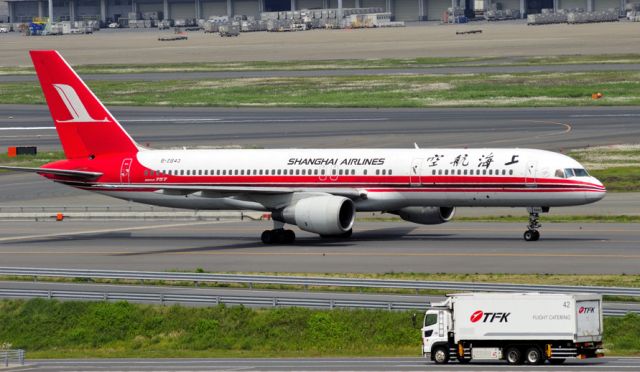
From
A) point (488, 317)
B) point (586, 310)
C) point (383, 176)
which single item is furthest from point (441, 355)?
point (383, 176)

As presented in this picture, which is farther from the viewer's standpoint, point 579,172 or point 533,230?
point 533,230

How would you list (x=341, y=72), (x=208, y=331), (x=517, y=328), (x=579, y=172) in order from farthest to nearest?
(x=341, y=72) < (x=579, y=172) < (x=208, y=331) < (x=517, y=328)

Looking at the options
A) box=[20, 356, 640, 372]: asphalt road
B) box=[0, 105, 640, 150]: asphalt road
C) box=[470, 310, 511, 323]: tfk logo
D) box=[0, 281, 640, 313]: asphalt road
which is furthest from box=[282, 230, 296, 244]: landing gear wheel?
box=[0, 105, 640, 150]: asphalt road

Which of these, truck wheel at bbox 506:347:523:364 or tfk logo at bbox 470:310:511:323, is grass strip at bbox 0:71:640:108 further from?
truck wheel at bbox 506:347:523:364

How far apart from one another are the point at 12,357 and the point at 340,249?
2216cm

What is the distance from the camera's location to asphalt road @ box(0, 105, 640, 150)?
102125 millimetres

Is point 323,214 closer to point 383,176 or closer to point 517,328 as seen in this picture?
point 383,176

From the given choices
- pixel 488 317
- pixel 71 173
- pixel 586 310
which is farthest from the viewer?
pixel 71 173

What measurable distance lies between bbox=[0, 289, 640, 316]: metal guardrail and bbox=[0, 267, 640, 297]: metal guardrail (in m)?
1.41

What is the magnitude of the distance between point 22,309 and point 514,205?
24.1 m

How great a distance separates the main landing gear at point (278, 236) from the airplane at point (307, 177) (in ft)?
0.17

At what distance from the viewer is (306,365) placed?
39.7 m

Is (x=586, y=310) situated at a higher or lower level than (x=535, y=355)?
higher

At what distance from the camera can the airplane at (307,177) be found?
61969mm
